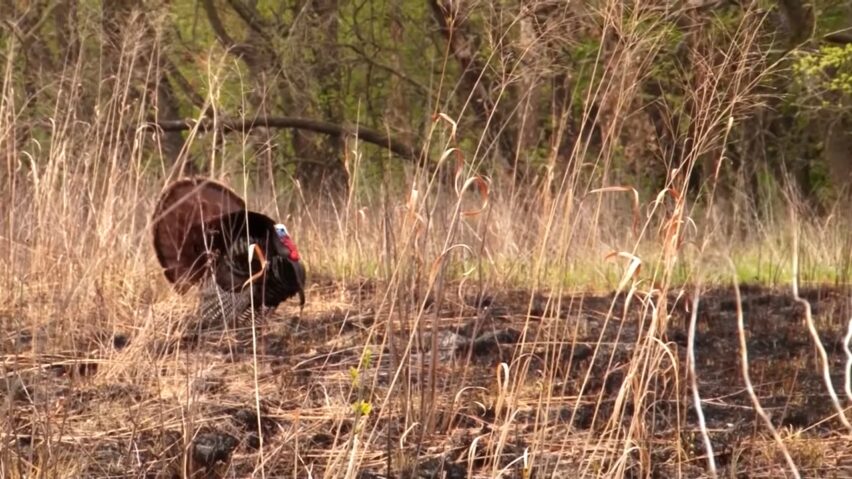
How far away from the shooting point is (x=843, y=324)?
17.9 feet

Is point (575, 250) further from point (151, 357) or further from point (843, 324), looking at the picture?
point (151, 357)

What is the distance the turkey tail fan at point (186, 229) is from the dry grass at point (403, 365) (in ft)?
0.34

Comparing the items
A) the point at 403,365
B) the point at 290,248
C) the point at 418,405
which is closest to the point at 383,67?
the point at 290,248

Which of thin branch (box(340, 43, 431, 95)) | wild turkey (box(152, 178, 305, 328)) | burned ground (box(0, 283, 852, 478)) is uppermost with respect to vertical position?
thin branch (box(340, 43, 431, 95))

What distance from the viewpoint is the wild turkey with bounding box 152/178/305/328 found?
17.7 feet

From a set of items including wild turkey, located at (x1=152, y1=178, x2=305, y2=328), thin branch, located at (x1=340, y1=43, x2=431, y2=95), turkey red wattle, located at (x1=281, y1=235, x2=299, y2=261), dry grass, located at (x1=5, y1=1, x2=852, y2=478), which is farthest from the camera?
thin branch, located at (x1=340, y1=43, x2=431, y2=95)

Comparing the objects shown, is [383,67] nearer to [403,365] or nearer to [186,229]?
[186,229]

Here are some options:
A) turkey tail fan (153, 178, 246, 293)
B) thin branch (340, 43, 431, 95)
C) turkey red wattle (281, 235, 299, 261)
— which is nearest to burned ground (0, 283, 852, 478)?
turkey red wattle (281, 235, 299, 261)

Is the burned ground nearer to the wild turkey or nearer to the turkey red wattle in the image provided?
the wild turkey

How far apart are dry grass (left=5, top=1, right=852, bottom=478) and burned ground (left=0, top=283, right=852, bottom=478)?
13 mm

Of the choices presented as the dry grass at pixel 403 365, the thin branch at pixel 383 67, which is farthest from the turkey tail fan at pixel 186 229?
the thin branch at pixel 383 67

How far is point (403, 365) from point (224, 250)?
234cm

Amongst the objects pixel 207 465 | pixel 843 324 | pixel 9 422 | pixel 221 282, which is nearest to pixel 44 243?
pixel 221 282

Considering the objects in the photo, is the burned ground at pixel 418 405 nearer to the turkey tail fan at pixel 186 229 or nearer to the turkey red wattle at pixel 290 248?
the turkey red wattle at pixel 290 248
